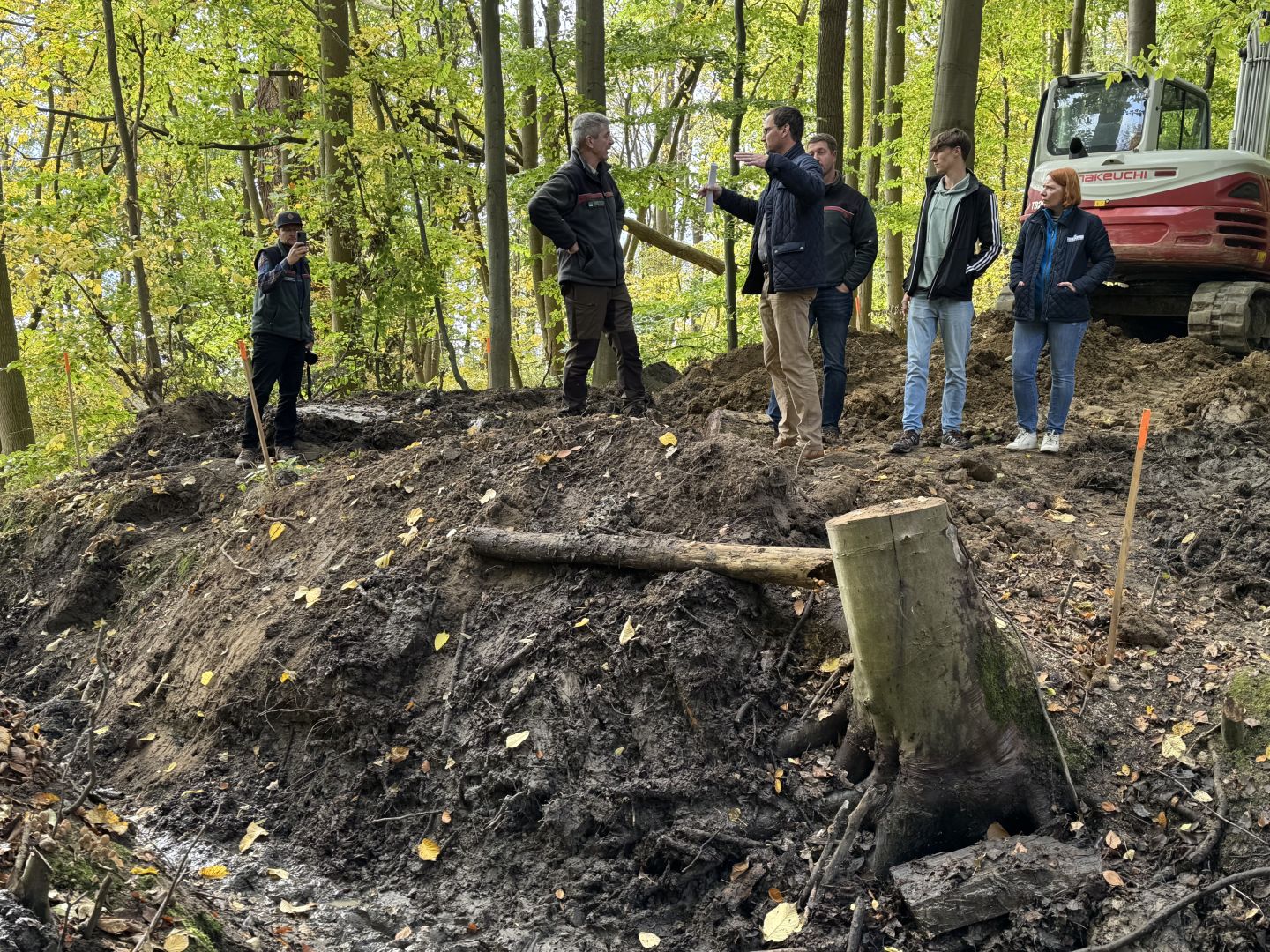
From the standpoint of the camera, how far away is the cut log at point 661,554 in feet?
13.1

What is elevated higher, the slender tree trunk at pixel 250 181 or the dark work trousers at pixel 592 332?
the slender tree trunk at pixel 250 181

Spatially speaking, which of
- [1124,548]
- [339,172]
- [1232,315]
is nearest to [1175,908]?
[1124,548]

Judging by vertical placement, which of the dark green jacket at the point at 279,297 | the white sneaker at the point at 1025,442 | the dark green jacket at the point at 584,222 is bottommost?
the white sneaker at the point at 1025,442

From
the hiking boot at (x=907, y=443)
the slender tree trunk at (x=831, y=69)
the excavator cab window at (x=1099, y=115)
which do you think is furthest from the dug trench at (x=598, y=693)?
the slender tree trunk at (x=831, y=69)

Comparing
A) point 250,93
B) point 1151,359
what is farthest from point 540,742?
point 250,93

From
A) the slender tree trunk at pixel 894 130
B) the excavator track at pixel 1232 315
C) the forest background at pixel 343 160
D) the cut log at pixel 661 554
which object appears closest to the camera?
the cut log at pixel 661 554

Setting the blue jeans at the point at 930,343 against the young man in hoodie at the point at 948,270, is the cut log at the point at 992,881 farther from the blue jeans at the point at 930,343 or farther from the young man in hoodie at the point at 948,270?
the blue jeans at the point at 930,343

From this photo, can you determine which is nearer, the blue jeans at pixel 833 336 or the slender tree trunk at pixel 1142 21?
the blue jeans at pixel 833 336

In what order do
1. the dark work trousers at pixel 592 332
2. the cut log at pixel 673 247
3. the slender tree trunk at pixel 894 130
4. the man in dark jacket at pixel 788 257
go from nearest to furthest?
the man in dark jacket at pixel 788 257 → the dark work trousers at pixel 592 332 → the cut log at pixel 673 247 → the slender tree trunk at pixel 894 130

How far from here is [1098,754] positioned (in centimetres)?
359

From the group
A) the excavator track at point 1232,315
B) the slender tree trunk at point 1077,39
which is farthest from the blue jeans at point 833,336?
the slender tree trunk at point 1077,39

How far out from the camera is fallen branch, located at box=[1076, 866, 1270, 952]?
9.57 ft

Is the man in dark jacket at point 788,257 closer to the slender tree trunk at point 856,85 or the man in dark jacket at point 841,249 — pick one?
the man in dark jacket at point 841,249

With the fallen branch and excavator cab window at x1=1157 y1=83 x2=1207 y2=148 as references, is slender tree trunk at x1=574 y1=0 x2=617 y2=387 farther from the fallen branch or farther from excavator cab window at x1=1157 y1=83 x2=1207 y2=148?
the fallen branch
